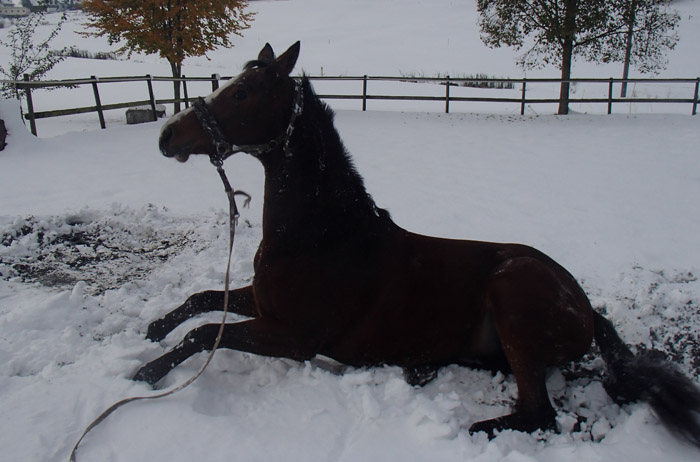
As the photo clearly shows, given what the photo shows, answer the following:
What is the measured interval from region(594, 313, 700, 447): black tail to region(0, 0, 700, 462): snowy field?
0.07 metres

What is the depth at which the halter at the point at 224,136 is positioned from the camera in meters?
2.62

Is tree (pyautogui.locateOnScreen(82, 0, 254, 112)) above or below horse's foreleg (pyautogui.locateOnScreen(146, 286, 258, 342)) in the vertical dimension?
above

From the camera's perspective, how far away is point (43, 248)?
15.8ft

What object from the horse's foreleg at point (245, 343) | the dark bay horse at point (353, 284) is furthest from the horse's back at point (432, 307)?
the horse's foreleg at point (245, 343)

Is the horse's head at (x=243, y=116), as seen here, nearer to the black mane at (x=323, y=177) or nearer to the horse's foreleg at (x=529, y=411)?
the black mane at (x=323, y=177)

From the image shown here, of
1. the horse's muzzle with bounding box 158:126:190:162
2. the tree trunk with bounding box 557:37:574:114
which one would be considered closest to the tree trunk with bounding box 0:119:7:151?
the horse's muzzle with bounding box 158:126:190:162

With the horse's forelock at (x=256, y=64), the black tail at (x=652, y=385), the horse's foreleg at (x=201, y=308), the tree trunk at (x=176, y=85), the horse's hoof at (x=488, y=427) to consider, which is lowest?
the horse's hoof at (x=488, y=427)

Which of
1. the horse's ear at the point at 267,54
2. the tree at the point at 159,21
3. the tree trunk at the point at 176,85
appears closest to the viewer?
the horse's ear at the point at 267,54

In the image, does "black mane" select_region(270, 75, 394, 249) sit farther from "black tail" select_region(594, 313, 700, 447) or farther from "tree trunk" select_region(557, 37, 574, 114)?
"tree trunk" select_region(557, 37, 574, 114)

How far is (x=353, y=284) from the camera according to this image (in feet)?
9.11

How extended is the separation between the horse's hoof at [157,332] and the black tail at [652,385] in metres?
2.59

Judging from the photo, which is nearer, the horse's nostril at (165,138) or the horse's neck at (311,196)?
the horse's nostril at (165,138)

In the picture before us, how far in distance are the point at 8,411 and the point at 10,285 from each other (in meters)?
1.97

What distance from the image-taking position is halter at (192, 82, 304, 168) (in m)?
2.62
